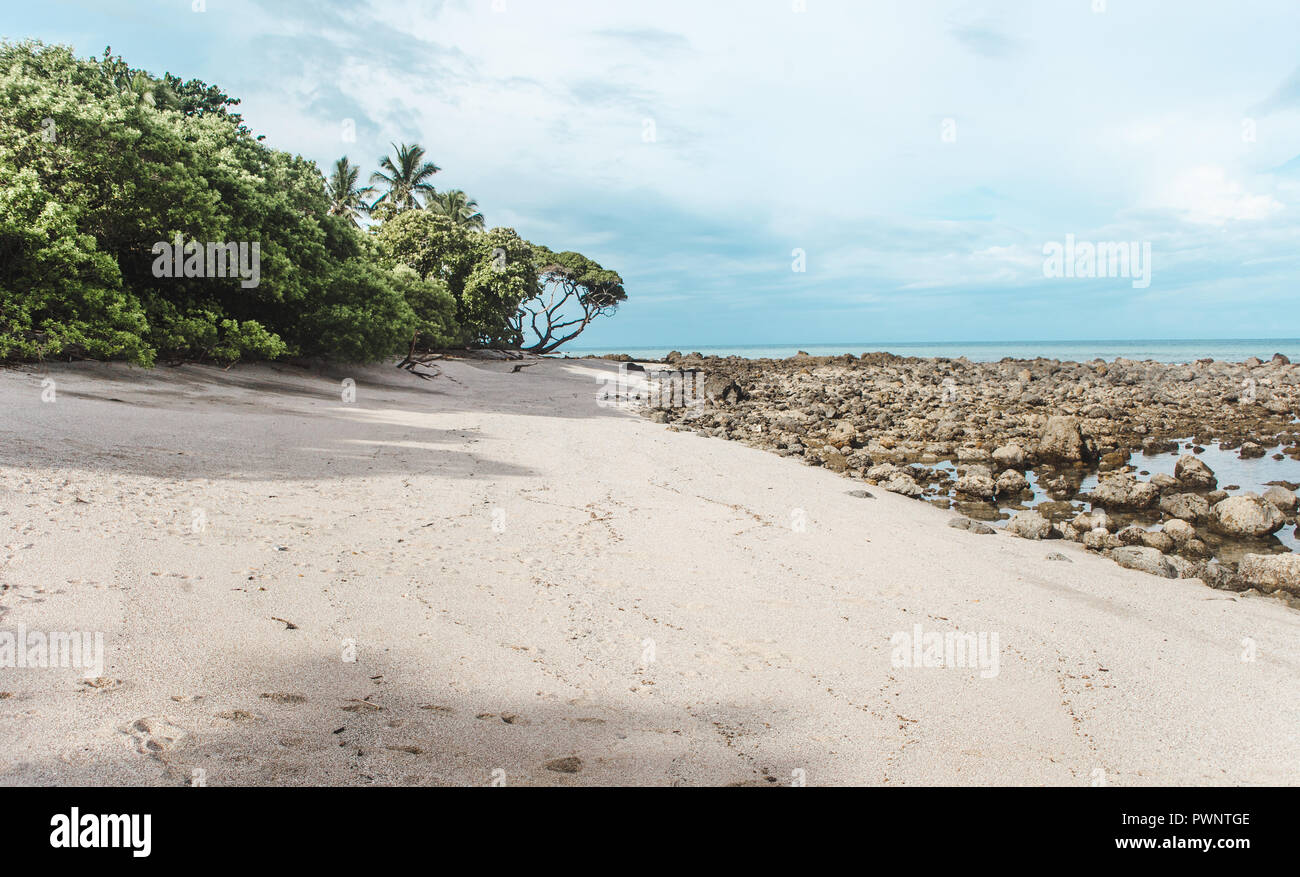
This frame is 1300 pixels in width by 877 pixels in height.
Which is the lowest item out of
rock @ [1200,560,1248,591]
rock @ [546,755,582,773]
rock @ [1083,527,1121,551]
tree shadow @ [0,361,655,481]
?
rock @ [1200,560,1248,591]

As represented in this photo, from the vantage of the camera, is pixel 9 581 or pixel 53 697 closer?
pixel 53 697

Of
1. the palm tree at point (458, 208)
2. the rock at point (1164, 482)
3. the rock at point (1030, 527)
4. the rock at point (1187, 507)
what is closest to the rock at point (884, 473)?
the rock at point (1030, 527)

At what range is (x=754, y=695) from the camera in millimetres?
4160

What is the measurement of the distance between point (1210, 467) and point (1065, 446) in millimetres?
3324

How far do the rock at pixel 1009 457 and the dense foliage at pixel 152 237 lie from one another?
17406mm

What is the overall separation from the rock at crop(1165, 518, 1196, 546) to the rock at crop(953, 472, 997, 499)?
2771mm

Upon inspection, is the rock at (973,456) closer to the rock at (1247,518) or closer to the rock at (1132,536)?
the rock at (1247,518)

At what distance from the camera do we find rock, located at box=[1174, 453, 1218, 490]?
42.0 ft

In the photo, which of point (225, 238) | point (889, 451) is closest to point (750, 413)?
point (889, 451)

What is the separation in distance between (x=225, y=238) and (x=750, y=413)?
53.2 ft

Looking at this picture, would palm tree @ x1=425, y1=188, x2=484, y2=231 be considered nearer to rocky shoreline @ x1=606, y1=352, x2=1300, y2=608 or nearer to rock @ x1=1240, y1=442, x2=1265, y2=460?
rocky shoreline @ x1=606, y1=352, x2=1300, y2=608

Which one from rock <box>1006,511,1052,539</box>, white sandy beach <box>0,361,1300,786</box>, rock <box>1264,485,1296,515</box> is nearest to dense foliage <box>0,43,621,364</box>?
white sandy beach <box>0,361,1300,786</box>

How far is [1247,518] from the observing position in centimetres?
984
